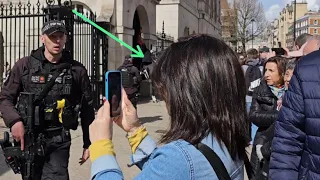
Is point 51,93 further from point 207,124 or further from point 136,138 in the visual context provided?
point 207,124

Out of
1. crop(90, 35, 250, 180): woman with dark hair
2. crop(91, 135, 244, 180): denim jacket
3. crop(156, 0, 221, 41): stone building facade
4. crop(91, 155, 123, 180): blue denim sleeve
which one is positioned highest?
crop(156, 0, 221, 41): stone building facade

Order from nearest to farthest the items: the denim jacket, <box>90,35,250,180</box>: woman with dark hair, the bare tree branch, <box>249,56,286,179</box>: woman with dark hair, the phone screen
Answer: the denim jacket < <box>90,35,250,180</box>: woman with dark hair < the phone screen < <box>249,56,286,179</box>: woman with dark hair < the bare tree branch

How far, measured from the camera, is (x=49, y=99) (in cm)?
378

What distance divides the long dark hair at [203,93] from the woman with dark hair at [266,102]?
2.43m

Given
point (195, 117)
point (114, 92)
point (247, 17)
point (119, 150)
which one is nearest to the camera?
point (195, 117)

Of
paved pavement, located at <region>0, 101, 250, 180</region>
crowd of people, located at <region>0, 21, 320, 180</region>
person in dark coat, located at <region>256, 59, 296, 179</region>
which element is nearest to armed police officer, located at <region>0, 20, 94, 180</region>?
paved pavement, located at <region>0, 101, 250, 180</region>

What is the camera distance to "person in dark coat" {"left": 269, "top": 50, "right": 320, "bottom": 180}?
2365mm

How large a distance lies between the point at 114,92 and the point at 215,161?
2.15 feet

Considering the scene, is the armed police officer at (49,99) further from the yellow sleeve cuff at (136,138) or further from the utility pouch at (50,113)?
the yellow sleeve cuff at (136,138)

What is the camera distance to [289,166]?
2.53 metres

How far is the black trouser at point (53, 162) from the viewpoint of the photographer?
3730 millimetres

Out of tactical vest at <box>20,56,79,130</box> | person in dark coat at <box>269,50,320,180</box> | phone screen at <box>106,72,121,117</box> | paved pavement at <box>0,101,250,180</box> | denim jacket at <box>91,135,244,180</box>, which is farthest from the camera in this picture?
paved pavement at <box>0,101,250,180</box>

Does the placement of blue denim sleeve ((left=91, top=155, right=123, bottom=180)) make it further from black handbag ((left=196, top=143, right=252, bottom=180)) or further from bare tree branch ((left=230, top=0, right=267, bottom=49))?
bare tree branch ((left=230, top=0, right=267, bottom=49))

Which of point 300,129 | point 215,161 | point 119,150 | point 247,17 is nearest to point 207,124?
point 215,161
